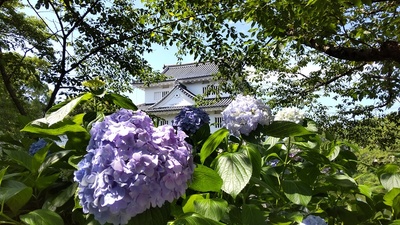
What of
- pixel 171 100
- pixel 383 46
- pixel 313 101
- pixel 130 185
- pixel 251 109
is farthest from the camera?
pixel 171 100

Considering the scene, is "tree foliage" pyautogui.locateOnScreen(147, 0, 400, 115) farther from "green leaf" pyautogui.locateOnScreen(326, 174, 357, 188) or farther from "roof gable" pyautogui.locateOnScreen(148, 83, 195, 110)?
"roof gable" pyautogui.locateOnScreen(148, 83, 195, 110)

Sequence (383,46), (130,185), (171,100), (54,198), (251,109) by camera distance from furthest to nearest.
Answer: (171,100)
(383,46)
(251,109)
(54,198)
(130,185)

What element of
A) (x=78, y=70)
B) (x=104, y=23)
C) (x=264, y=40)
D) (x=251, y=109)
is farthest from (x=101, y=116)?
(x=78, y=70)

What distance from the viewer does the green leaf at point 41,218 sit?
668mm

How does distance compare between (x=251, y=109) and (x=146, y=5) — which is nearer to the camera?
(x=251, y=109)

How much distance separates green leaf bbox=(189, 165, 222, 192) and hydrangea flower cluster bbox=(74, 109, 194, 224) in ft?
0.23

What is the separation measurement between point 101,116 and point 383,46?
3.83 meters

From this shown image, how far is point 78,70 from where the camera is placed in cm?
479

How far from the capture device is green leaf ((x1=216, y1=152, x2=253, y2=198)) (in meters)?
0.77

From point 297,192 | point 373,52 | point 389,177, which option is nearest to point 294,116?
point 389,177

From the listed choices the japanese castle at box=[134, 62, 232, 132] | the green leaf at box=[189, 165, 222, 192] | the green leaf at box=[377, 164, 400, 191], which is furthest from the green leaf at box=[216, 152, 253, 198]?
the japanese castle at box=[134, 62, 232, 132]

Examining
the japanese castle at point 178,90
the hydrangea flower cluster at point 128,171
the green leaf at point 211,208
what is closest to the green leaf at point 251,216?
the green leaf at point 211,208

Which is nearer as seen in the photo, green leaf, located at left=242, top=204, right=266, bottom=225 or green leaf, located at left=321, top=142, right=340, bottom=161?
green leaf, located at left=242, top=204, right=266, bottom=225

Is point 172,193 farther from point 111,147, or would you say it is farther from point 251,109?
point 251,109
